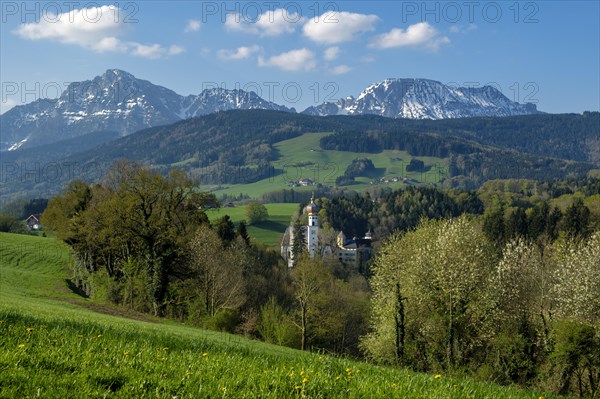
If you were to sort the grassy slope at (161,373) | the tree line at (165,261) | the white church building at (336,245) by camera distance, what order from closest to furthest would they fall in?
the grassy slope at (161,373) < the tree line at (165,261) < the white church building at (336,245)

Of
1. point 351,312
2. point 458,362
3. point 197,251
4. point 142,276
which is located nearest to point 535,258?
point 458,362

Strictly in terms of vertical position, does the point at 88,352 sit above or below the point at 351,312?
above

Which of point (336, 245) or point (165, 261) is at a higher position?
point (165, 261)

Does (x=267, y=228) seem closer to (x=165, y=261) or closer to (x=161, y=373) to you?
(x=165, y=261)

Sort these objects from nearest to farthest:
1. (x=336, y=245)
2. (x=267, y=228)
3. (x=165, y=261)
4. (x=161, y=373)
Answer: (x=161, y=373) → (x=165, y=261) → (x=336, y=245) → (x=267, y=228)

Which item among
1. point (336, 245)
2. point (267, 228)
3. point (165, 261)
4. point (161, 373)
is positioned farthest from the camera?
point (267, 228)

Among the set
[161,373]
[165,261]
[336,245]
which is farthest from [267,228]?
[161,373]

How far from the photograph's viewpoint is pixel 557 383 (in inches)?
1385

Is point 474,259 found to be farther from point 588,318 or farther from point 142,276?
point 142,276

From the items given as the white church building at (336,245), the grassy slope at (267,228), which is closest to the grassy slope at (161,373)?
the white church building at (336,245)

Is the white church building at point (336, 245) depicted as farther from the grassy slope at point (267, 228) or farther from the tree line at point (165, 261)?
the tree line at point (165, 261)

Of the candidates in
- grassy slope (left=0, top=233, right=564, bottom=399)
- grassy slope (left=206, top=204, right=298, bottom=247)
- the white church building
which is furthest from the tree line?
→ grassy slope (left=206, top=204, right=298, bottom=247)

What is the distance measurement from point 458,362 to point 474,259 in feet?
29.1

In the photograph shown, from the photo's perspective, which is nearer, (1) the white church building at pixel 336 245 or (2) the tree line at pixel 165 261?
(2) the tree line at pixel 165 261
